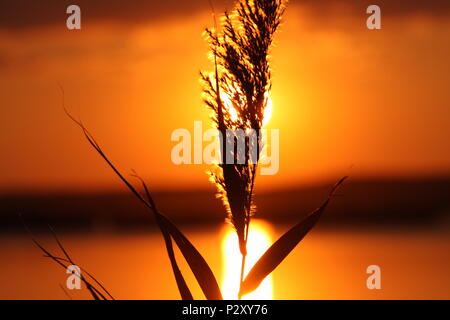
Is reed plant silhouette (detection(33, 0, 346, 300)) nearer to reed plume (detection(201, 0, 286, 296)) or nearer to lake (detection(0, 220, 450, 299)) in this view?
reed plume (detection(201, 0, 286, 296))

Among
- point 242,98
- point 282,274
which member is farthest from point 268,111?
point 282,274

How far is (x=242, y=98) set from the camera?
9.21ft

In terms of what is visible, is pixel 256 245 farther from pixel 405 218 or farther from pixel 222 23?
pixel 405 218

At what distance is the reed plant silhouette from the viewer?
8.96 ft

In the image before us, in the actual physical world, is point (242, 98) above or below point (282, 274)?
above

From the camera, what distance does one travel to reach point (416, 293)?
20.2 m

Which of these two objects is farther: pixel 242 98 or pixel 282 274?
pixel 282 274

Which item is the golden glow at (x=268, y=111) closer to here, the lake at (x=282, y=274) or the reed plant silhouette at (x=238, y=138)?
the reed plant silhouette at (x=238, y=138)

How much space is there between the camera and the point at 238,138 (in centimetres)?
278

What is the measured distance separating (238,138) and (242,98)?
137mm

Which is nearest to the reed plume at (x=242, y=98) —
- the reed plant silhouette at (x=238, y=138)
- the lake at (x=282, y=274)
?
the reed plant silhouette at (x=238, y=138)

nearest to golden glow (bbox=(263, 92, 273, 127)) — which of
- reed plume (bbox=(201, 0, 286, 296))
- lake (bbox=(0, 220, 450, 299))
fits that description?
reed plume (bbox=(201, 0, 286, 296))

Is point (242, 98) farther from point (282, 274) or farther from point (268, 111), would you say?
point (282, 274)
